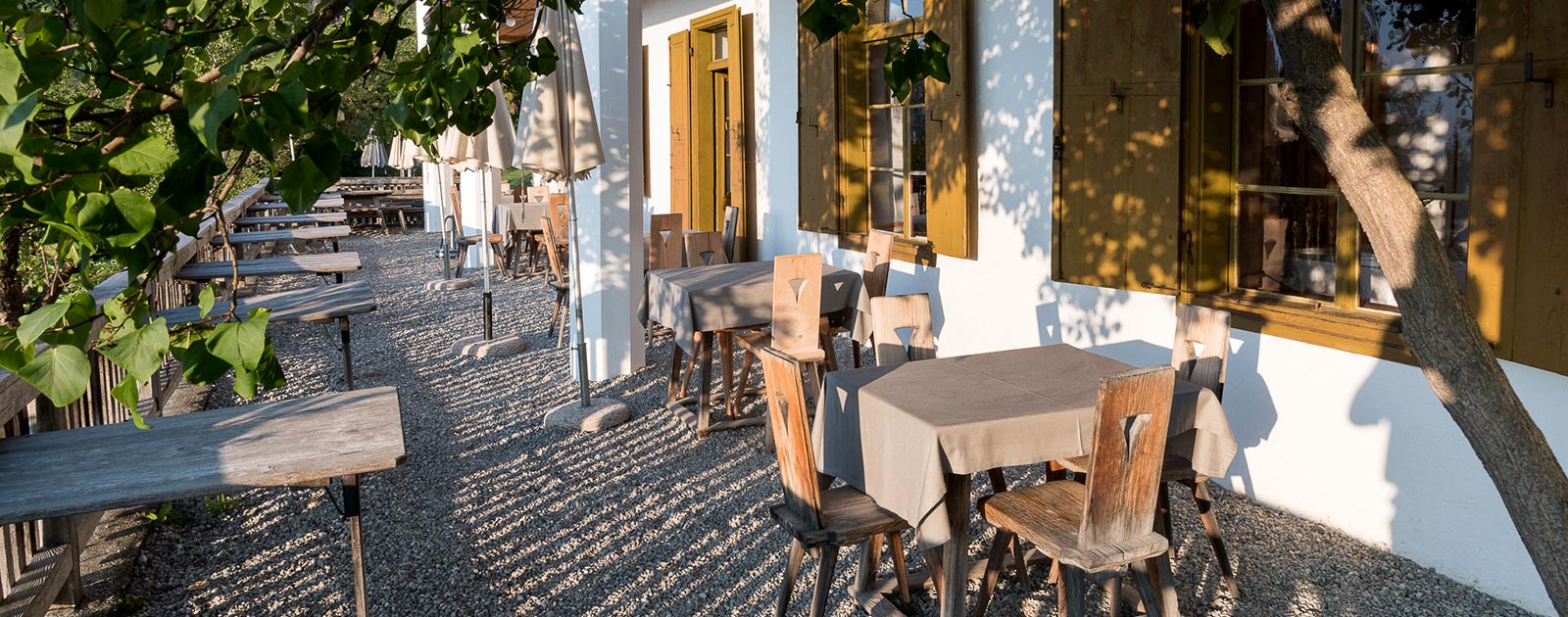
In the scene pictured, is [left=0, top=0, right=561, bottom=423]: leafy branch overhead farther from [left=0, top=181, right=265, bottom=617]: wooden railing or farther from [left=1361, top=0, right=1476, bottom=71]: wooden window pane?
[left=1361, top=0, right=1476, bottom=71]: wooden window pane

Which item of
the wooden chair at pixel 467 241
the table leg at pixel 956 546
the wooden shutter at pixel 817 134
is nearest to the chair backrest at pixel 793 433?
the table leg at pixel 956 546

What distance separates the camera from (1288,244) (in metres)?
4.28

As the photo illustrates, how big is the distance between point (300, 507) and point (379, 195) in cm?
1745

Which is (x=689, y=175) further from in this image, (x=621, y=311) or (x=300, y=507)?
(x=300, y=507)

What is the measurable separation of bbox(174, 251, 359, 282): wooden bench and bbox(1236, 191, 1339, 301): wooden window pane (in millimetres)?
5028

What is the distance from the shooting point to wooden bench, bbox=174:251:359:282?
6669 mm

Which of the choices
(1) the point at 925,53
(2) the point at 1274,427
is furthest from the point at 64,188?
(2) the point at 1274,427

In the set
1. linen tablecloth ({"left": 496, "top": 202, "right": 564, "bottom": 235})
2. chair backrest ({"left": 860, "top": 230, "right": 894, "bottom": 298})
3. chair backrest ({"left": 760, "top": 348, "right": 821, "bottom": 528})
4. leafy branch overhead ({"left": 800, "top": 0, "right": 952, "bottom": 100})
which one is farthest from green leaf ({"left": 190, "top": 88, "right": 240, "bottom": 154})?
Answer: linen tablecloth ({"left": 496, "top": 202, "right": 564, "bottom": 235})

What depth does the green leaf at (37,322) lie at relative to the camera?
1034mm

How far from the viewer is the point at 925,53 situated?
254 cm

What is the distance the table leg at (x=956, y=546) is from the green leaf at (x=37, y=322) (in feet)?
7.13

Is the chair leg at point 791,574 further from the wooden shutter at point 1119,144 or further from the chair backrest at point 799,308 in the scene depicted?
the wooden shutter at point 1119,144

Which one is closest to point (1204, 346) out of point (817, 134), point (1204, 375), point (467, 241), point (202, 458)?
point (1204, 375)

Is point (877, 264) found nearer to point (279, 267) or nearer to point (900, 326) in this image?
point (900, 326)
